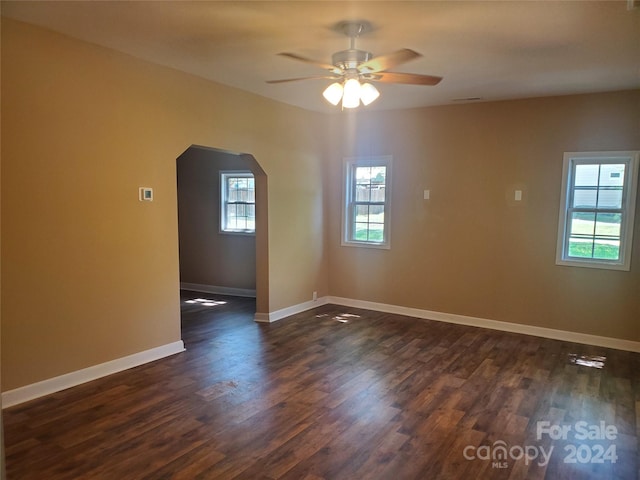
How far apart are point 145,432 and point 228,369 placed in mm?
1154

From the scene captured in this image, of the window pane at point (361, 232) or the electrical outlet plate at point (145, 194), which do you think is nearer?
the electrical outlet plate at point (145, 194)

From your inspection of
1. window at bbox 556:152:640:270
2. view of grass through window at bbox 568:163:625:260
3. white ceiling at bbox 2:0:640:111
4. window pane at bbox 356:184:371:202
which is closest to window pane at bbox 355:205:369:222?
window pane at bbox 356:184:371:202

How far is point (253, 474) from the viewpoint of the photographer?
255 centimetres

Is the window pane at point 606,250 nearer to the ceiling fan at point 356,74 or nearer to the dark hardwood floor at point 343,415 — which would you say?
the dark hardwood floor at point 343,415

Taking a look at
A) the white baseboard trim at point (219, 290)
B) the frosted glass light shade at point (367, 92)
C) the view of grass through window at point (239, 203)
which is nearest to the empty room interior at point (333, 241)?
the frosted glass light shade at point (367, 92)

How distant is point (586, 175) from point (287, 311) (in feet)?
12.7

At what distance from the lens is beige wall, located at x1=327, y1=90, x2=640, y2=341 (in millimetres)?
4867

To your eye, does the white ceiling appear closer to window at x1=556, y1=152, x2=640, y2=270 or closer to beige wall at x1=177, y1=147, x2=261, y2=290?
window at x1=556, y1=152, x2=640, y2=270

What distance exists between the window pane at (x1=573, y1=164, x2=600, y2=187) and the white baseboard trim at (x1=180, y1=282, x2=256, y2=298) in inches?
183

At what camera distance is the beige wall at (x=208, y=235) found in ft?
23.3

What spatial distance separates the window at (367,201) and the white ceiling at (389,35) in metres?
1.87

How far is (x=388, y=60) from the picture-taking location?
120 inches

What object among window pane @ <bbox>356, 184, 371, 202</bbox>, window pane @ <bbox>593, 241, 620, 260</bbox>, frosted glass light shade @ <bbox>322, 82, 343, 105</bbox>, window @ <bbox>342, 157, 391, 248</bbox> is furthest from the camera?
window pane @ <bbox>356, 184, 371, 202</bbox>

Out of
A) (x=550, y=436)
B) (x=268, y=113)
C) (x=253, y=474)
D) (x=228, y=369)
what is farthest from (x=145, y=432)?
(x=268, y=113)
